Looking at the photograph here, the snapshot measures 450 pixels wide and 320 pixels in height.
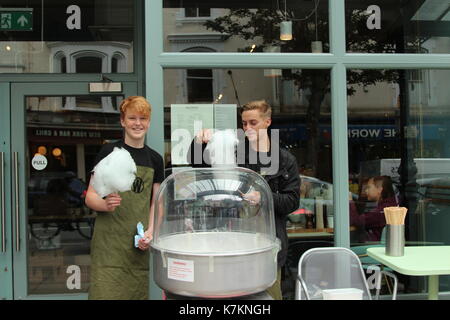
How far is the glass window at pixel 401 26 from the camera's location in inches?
164

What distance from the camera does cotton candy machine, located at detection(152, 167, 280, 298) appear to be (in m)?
2.00

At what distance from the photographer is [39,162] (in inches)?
167

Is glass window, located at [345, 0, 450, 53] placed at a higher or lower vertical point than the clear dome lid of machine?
higher

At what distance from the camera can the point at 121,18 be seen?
14.4 ft

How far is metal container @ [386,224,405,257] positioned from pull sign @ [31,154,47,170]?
10.3ft

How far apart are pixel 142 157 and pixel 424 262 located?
187 centimetres

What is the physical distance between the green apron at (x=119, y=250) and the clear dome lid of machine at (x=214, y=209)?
15 cm

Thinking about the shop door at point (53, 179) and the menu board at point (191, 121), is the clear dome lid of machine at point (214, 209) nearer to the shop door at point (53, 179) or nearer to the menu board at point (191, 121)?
the menu board at point (191, 121)

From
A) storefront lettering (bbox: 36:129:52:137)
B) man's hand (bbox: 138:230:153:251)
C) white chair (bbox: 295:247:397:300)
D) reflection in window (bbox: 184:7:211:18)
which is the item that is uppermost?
reflection in window (bbox: 184:7:211:18)

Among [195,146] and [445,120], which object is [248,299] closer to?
[195,146]

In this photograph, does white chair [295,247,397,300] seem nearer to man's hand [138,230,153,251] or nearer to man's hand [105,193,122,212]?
man's hand [138,230,153,251]

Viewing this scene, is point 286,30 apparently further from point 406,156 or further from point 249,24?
point 406,156

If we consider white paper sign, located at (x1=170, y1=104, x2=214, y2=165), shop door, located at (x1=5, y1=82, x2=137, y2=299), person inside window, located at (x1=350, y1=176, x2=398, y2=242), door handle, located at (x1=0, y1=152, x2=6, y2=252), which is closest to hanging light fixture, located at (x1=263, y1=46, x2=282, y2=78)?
white paper sign, located at (x1=170, y1=104, x2=214, y2=165)

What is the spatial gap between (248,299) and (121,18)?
131 inches
